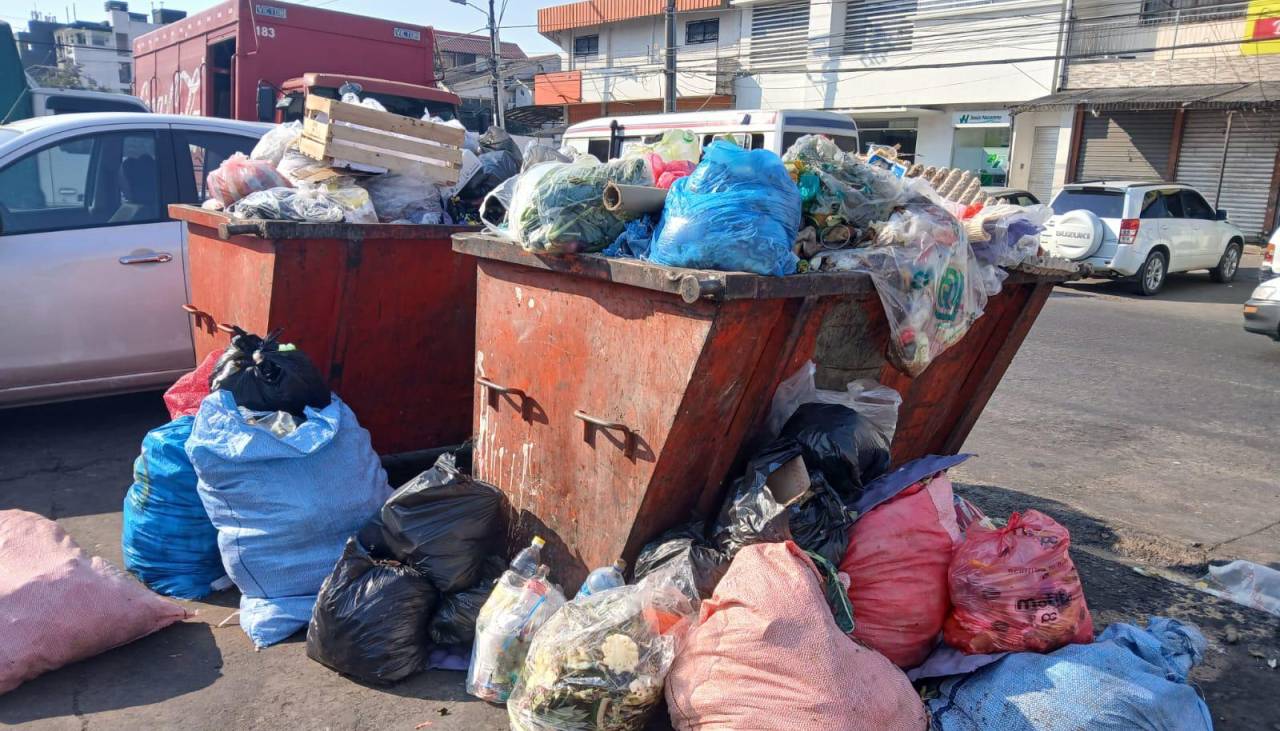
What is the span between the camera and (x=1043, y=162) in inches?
870

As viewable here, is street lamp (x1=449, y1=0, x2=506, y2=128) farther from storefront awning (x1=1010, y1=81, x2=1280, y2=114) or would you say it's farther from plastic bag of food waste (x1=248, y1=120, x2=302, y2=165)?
plastic bag of food waste (x1=248, y1=120, x2=302, y2=165)

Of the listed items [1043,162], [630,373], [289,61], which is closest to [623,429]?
[630,373]

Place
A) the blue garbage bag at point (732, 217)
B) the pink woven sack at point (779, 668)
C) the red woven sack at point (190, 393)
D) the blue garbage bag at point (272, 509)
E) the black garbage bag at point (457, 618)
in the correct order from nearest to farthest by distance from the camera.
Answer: the pink woven sack at point (779, 668) → the blue garbage bag at point (732, 217) → the black garbage bag at point (457, 618) → the blue garbage bag at point (272, 509) → the red woven sack at point (190, 393)

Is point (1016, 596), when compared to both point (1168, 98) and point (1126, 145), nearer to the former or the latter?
point (1168, 98)

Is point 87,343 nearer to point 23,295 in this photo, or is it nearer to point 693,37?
point 23,295

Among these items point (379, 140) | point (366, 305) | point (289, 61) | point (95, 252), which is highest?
point (289, 61)

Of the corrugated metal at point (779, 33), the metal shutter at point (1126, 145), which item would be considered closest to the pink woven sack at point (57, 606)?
the metal shutter at point (1126, 145)

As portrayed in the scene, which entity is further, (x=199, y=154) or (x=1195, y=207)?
(x=1195, y=207)

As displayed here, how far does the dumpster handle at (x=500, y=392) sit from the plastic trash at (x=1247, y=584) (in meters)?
2.87

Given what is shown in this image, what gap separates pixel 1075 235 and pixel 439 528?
1239cm

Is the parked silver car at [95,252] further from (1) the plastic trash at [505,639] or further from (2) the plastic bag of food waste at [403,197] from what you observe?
(1) the plastic trash at [505,639]

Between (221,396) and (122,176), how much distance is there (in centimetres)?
256

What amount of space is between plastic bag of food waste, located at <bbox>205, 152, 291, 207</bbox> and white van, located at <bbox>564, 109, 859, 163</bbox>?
19.2 feet

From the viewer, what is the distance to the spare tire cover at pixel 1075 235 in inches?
510
